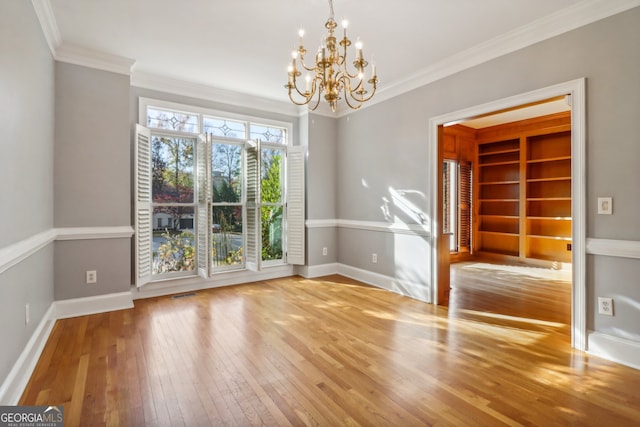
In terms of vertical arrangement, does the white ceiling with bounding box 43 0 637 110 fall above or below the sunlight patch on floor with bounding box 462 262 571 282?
above

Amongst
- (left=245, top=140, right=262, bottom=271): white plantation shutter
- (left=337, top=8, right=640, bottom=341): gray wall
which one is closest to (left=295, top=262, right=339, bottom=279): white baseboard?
(left=245, top=140, right=262, bottom=271): white plantation shutter

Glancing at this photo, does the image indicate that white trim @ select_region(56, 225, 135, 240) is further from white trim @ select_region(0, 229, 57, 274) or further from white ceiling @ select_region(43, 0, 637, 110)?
white ceiling @ select_region(43, 0, 637, 110)

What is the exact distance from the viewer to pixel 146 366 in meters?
2.34

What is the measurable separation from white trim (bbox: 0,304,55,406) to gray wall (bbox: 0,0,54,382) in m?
0.06

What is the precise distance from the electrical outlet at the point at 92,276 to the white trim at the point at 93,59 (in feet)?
7.29

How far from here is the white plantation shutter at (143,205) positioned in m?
3.75

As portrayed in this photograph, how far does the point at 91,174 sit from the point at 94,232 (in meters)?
0.63

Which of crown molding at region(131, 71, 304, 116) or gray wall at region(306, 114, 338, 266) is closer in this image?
crown molding at region(131, 71, 304, 116)

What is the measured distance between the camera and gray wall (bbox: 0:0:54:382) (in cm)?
Answer: 181

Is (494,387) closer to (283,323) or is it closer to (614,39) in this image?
(283,323)

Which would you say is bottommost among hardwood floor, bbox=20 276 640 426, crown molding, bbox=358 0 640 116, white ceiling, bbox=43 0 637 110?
hardwood floor, bbox=20 276 640 426

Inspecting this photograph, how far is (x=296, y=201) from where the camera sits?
5.11 metres

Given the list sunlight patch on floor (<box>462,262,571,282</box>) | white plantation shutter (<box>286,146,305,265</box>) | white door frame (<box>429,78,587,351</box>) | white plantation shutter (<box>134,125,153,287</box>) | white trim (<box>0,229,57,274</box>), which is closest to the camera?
white trim (<box>0,229,57,274</box>)

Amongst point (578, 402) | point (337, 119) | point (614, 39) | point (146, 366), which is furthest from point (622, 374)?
point (337, 119)
